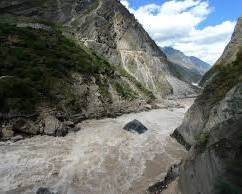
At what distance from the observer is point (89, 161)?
25.7 m

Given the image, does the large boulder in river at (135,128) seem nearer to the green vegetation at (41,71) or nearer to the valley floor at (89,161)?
the valley floor at (89,161)

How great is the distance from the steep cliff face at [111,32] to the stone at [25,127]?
65.7 metres

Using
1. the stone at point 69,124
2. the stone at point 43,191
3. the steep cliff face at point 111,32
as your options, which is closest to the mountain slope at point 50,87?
the stone at point 69,124

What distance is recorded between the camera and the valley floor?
2089cm

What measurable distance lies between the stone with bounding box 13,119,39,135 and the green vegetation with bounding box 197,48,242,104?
60.6 feet

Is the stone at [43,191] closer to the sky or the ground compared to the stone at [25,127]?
closer to the sky

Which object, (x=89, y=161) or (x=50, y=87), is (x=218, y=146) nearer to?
(x=89, y=161)

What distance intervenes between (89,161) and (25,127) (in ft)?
42.3

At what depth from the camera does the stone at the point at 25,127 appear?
116 feet

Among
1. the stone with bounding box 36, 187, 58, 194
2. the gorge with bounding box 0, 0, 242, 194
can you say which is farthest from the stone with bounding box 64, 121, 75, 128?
the stone with bounding box 36, 187, 58, 194

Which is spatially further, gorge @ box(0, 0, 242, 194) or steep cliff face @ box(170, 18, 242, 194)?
gorge @ box(0, 0, 242, 194)

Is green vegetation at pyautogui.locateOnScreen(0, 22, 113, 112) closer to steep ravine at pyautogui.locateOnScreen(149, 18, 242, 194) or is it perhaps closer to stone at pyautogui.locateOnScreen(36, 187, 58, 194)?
stone at pyautogui.locateOnScreen(36, 187, 58, 194)

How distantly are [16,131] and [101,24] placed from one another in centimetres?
8297

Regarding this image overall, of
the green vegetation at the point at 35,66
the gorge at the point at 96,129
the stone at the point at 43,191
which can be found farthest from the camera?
the green vegetation at the point at 35,66
